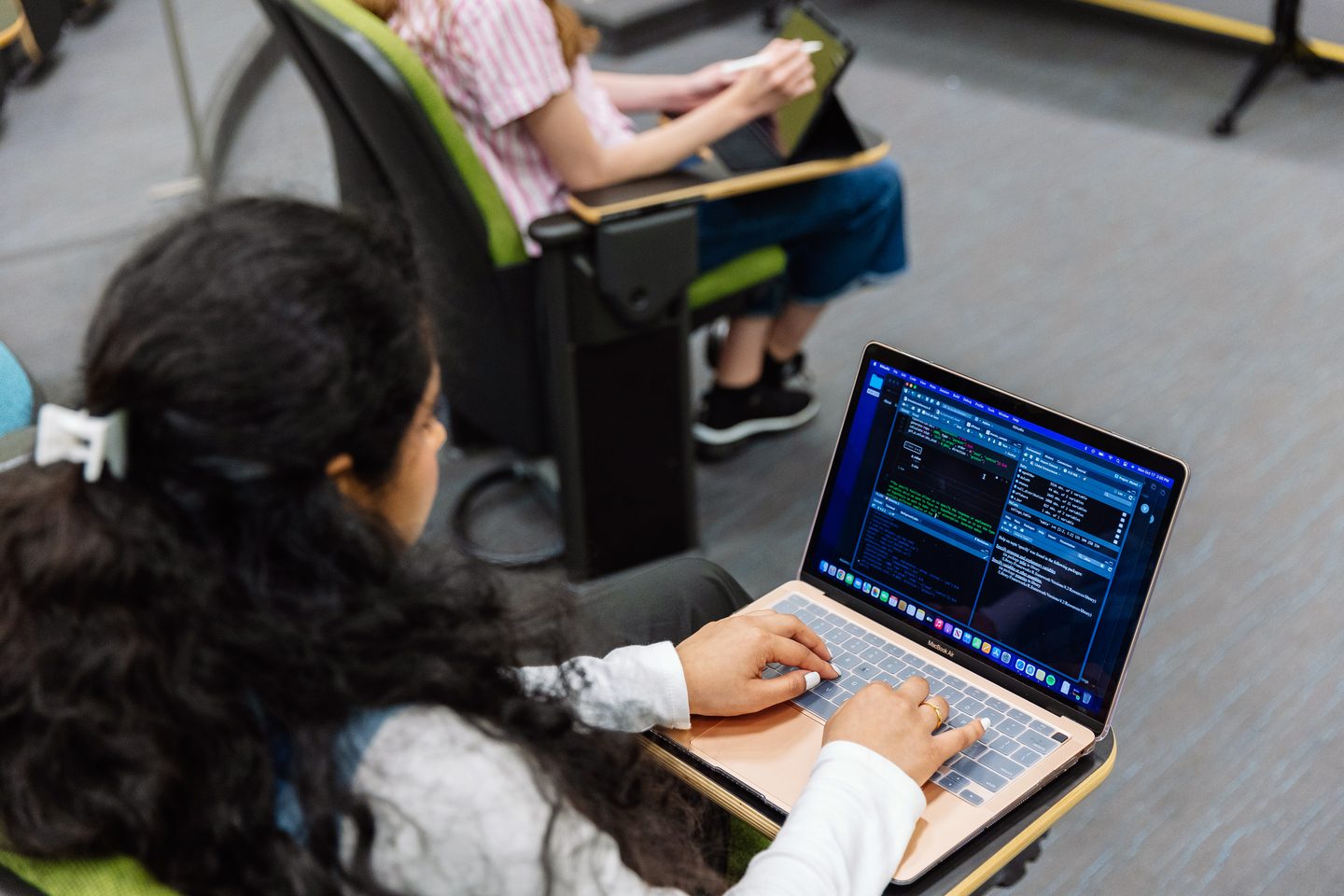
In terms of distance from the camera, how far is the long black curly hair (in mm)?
723

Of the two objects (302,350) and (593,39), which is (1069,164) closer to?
(593,39)

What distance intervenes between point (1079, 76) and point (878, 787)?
330 cm

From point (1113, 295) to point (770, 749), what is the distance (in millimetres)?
2028

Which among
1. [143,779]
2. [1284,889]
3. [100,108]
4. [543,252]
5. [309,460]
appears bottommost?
[1284,889]

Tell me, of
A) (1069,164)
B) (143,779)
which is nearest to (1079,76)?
(1069,164)

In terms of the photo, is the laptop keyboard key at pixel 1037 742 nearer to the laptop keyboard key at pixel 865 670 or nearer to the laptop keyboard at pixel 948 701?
the laptop keyboard at pixel 948 701

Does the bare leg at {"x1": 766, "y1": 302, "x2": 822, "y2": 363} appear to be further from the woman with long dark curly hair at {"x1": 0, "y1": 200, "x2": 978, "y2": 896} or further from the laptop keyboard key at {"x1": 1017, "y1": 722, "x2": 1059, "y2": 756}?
the woman with long dark curly hair at {"x1": 0, "y1": 200, "x2": 978, "y2": 896}

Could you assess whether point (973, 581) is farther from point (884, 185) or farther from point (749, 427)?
point (749, 427)

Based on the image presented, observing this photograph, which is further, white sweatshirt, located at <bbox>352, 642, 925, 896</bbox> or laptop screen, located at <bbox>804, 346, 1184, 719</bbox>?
laptop screen, located at <bbox>804, 346, 1184, 719</bbox>

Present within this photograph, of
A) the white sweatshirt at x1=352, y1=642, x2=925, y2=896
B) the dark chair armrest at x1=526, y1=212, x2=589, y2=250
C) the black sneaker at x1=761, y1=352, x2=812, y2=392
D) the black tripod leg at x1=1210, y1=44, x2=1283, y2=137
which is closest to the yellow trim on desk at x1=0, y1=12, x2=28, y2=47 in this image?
the dark chair armrest at x1=526, y1=212, x2=589, y2=250

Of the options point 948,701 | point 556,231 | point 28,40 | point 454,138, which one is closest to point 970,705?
point 948,701

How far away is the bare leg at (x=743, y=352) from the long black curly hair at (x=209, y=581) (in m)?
1.60

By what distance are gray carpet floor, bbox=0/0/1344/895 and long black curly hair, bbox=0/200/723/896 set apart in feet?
0.43

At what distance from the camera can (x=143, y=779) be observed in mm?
727
